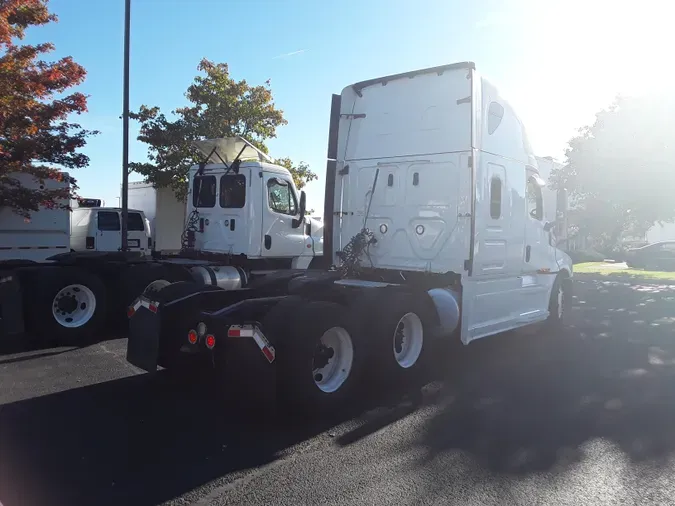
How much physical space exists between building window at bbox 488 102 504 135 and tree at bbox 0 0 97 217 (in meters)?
8.94

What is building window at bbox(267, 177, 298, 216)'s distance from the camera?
9.69m

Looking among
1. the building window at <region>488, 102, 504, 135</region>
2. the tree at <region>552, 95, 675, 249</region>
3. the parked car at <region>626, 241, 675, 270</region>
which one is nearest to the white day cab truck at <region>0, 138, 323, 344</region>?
the building window at <region>488, 102, 504, 135</region>

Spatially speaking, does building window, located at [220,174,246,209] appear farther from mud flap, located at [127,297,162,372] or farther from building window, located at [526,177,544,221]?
building window, located at [526,177,544,221]

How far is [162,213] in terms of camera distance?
20219 millimetres

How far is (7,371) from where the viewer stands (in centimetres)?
651

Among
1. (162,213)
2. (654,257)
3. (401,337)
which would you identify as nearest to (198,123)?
(162,213)

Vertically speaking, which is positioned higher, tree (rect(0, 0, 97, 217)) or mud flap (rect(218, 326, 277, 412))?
tree (rect(0, 0, 97, 217))

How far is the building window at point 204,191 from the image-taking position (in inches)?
392

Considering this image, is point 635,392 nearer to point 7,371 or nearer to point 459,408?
point 459,408

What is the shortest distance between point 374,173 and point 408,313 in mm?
2391

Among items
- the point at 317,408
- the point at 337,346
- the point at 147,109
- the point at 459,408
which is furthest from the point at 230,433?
the point at 147,109

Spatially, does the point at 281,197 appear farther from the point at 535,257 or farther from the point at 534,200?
the point at 535,257

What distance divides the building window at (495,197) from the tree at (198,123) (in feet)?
42.2

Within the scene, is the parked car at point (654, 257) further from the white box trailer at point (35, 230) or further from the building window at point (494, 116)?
the white box trailer at point (35, 230)
